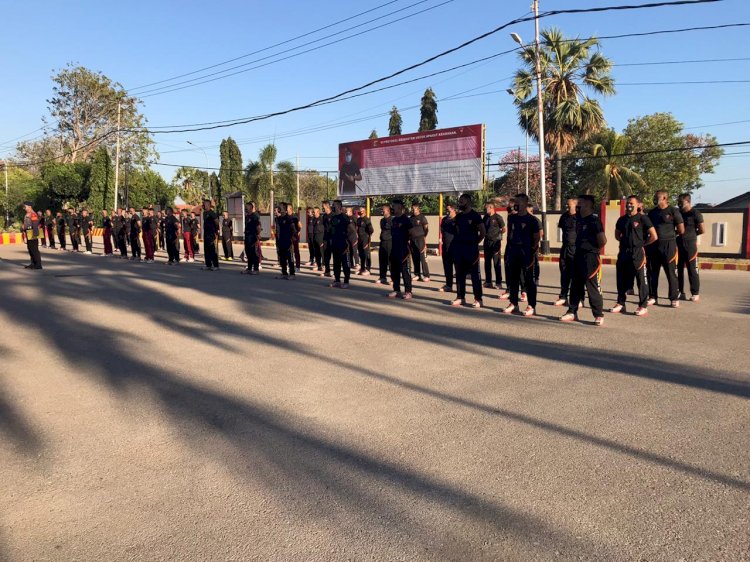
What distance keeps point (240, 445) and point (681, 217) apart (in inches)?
337

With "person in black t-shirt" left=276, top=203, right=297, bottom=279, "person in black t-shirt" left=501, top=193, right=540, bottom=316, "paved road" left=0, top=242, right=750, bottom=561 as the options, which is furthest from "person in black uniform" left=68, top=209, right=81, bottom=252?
"person in black t-shirt" left=501, top=193, right=540, bottom=316

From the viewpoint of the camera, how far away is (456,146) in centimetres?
2295

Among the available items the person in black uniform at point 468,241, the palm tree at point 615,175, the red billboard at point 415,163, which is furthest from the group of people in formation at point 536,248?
the palm tree at point 615,175

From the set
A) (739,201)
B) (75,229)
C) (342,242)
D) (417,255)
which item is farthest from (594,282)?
(739,201)

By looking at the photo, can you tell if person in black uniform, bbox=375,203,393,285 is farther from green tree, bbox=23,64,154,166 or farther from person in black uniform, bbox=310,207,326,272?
green tree, bbox=23,64,154,166

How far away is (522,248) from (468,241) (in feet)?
3.70

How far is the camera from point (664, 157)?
4638 centimetres

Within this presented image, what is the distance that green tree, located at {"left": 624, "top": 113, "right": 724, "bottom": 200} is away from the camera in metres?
45.3

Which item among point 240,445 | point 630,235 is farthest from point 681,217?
point 240,445

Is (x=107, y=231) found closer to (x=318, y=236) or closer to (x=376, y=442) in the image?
(x=318, y=236)

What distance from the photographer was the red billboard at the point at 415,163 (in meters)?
22.7

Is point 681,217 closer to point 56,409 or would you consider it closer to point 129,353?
point 129,353

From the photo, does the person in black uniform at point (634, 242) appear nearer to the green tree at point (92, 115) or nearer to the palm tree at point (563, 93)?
the palm tree at point (563, 93)

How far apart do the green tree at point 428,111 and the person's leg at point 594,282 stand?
5037cm
